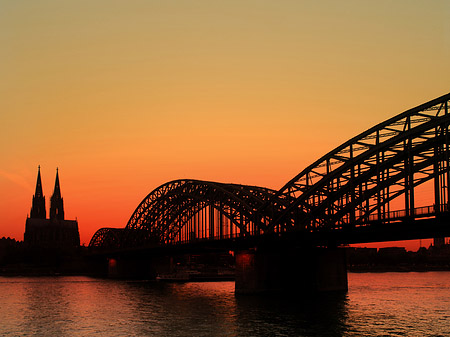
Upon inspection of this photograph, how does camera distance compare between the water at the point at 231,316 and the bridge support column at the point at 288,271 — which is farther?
the bridge support column at the point at 288,271

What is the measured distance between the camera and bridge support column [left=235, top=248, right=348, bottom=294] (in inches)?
3238

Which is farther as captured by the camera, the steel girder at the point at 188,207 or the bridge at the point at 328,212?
the steel girder at the point at 188,207

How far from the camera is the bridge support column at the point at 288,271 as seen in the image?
270 ft

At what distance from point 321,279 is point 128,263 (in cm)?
8668

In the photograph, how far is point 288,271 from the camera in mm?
83062

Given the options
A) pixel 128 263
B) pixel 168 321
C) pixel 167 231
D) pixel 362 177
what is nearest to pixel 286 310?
pixel 168 321

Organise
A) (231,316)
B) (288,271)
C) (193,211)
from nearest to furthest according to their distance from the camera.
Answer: (231,316) → (288,271) → (193,211)

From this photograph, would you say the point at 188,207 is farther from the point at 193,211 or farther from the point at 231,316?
the point at 231,316

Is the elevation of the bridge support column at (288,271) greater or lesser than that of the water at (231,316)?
greater

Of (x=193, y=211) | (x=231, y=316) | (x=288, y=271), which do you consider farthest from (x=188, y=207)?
(x=231, y=316)

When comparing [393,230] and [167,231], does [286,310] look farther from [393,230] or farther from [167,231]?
[167,231]

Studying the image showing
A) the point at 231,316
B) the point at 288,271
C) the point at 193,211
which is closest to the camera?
the point at 231,316

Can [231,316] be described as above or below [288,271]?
below

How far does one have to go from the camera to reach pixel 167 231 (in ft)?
470
